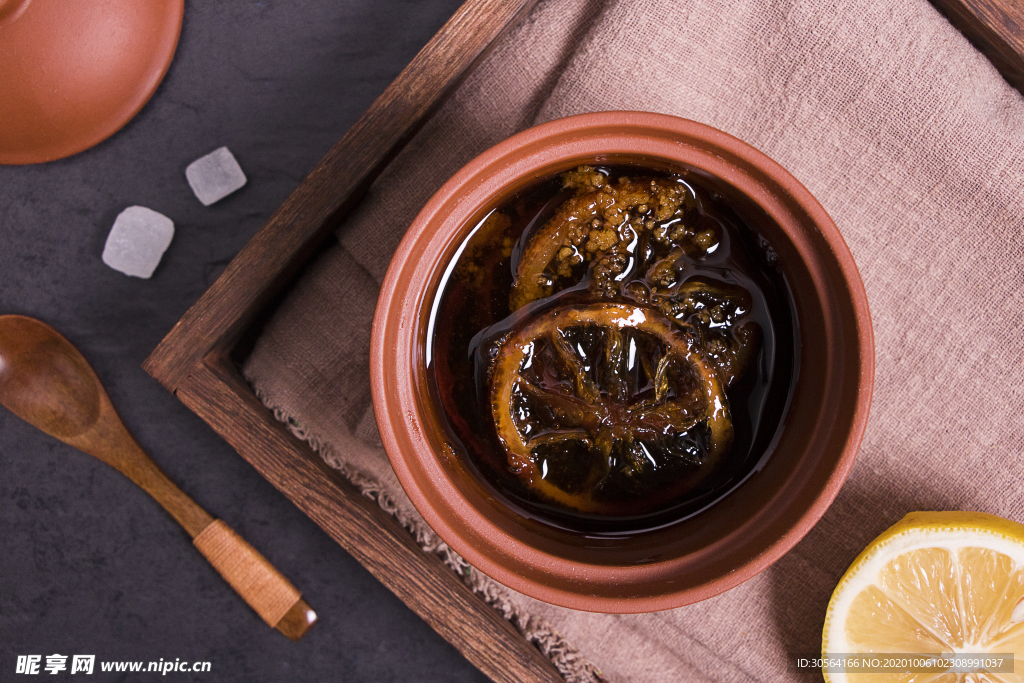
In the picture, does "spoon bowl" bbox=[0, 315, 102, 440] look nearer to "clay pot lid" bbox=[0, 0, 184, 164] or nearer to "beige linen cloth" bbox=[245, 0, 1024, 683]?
"clay pot lid" bbox=[0, 0, 184, 164]

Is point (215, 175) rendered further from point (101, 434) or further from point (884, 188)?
point (884, 188)

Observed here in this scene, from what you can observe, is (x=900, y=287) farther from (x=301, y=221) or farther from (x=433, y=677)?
(x=433, y=677)

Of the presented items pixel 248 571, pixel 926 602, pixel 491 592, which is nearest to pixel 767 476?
pixel 926 602

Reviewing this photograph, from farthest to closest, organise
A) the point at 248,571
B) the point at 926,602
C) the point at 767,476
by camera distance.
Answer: the point at 248,571 < the point at 926,602 < the point at 767,476

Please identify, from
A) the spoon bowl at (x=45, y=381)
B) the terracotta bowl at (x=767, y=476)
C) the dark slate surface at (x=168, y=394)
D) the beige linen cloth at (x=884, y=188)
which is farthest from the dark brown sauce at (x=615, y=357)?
the spoon bowl at (x=45, y=381)

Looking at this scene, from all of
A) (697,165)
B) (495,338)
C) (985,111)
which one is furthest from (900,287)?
(495,338)
